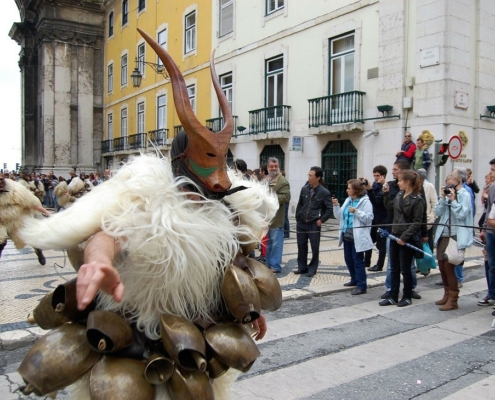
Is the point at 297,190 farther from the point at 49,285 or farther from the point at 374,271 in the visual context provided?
the point at 49,285

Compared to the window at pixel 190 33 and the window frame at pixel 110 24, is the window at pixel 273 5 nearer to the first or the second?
the window at pixel 190 33

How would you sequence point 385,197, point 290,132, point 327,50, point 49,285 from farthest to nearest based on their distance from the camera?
point 290,132 → point 327,50 → point 385,197 → point 49,285

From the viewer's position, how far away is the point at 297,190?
17.7 m

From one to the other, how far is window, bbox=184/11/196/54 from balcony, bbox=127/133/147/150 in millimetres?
7017

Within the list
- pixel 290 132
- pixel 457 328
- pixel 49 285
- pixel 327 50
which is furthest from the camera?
pixel 290 132

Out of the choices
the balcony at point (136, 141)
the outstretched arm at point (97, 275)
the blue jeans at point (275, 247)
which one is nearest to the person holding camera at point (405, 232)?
the blue jeans at point (275, 247)

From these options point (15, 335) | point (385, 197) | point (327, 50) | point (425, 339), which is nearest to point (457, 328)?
point (425, 339)

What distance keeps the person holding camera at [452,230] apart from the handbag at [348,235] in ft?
3.93

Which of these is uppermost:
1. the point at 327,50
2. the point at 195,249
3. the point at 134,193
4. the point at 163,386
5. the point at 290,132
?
the point at 327,50

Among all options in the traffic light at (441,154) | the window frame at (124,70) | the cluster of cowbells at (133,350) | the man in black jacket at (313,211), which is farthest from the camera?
the window frame at (124,70)

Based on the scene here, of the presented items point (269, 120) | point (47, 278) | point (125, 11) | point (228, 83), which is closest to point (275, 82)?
point (269, 120)

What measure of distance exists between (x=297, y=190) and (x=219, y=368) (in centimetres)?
1612

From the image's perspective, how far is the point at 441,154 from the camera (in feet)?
39.1

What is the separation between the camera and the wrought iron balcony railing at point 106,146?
1302 inches
